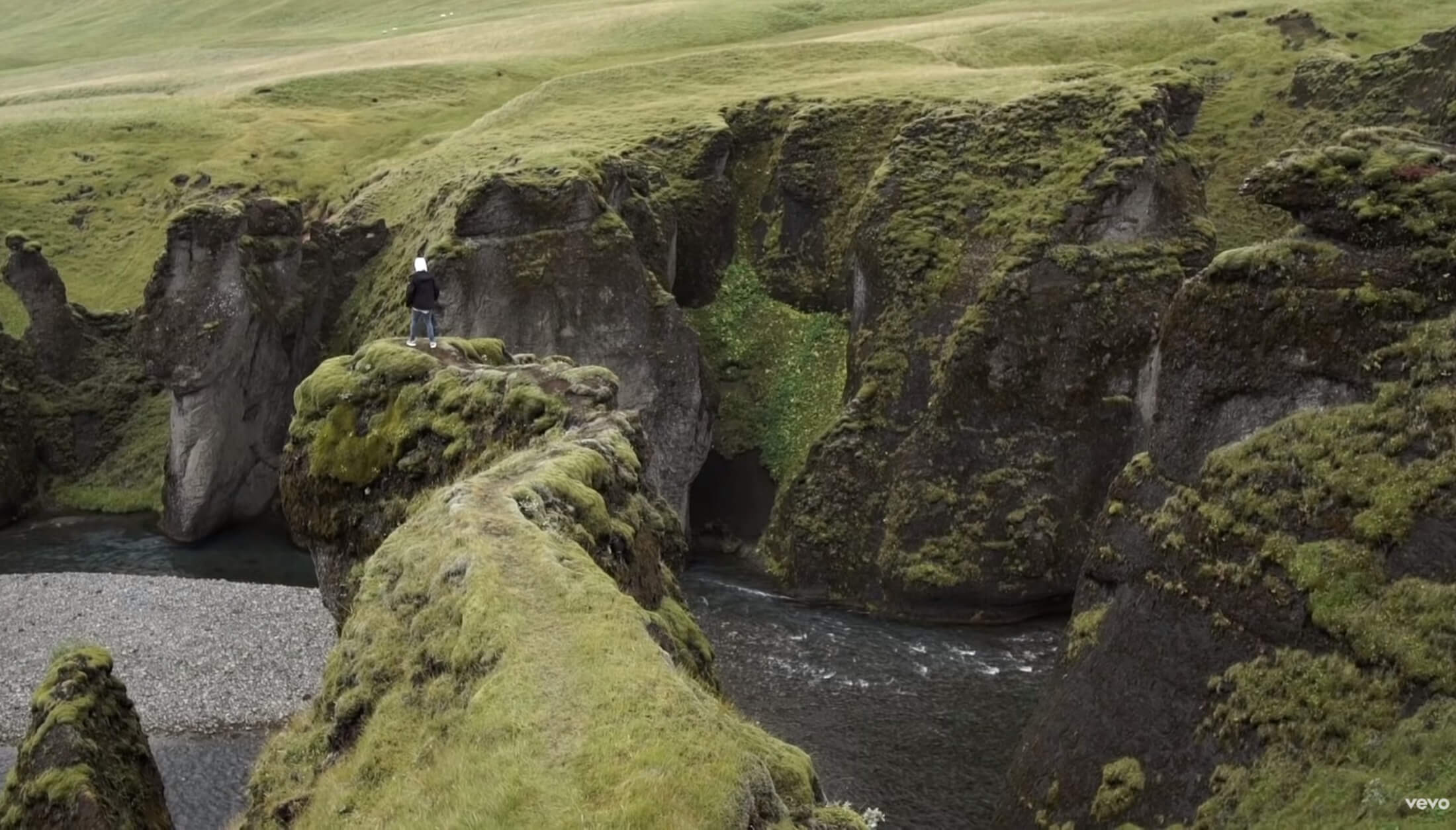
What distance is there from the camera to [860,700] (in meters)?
36.8

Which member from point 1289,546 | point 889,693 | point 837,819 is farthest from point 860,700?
point 837,819

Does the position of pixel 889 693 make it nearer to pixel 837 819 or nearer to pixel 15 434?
pixel 837 819

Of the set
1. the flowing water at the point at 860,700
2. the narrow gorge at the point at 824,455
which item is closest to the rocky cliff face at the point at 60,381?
the narrow gorge at the point at 824,455

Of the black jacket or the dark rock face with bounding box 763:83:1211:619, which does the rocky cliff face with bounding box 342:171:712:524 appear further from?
the black jacket

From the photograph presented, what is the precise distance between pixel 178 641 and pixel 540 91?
178ft

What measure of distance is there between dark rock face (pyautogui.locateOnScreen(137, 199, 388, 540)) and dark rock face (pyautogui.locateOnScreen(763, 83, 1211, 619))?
28445 mm

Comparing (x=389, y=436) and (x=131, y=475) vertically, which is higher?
(x=389, y=436)

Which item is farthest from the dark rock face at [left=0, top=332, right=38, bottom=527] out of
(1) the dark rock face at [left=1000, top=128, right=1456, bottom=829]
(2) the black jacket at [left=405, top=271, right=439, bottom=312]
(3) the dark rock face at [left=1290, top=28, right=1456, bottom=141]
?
(3) the dark rock face at [left=1290, top=28, right=1456, bottom=141]

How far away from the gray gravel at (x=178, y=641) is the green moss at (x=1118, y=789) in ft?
82.8

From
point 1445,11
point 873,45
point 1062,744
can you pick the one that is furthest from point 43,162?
point 1445,11

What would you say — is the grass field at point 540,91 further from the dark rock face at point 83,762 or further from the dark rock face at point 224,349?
the dark rock face at point 83,762

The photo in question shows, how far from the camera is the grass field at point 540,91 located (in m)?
68.0

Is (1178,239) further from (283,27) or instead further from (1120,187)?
(283,27)

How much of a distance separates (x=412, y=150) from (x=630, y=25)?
38.9m
